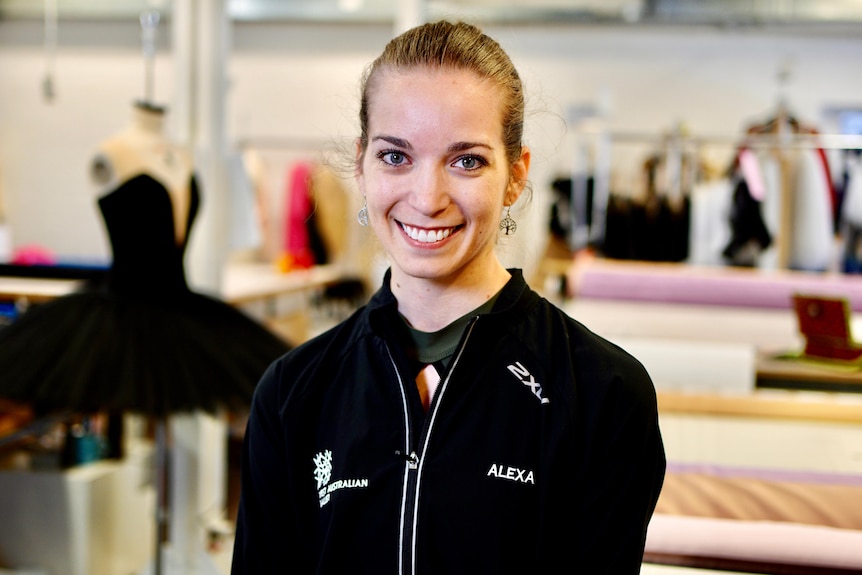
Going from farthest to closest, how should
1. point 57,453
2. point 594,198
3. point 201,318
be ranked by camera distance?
point 594,198, point 57,453, point 201,318

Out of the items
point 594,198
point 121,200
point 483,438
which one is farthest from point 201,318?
point 594,198

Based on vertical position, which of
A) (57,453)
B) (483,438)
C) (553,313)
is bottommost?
(57,453)

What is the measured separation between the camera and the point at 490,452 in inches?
40.4

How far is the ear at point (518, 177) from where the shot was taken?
112 cm

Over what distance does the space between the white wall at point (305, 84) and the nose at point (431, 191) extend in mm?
6475

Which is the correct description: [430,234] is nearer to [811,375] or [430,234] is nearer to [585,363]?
[585,363]

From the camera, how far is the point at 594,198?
6676 mm

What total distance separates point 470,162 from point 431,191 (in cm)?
6

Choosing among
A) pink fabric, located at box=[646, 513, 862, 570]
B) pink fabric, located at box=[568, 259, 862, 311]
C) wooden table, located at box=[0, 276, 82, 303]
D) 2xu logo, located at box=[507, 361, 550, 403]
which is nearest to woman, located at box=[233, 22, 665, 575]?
2xu logo, located at box=[507, 361, 550, 403]

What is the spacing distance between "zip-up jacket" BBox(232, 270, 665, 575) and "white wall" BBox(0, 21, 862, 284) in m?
6.42

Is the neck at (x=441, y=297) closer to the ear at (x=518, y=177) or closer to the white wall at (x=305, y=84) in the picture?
the ear at (x=518, y=177)

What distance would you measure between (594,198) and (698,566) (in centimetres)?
551

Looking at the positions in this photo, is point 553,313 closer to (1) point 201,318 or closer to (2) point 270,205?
(1) point 201,318

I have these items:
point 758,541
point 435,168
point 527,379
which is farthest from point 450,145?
point 758,541
